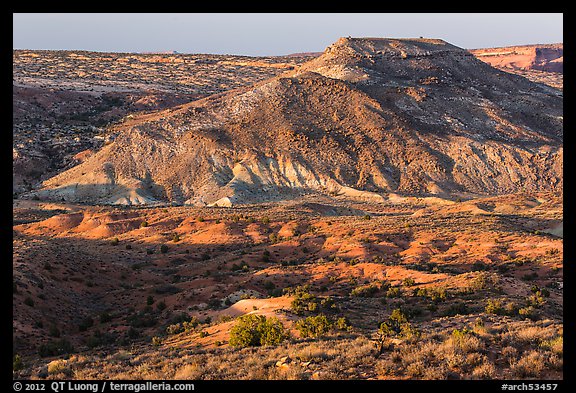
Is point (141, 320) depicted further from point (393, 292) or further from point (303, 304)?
point (393, 292)

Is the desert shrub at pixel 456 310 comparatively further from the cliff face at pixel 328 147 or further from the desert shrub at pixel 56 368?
the cliff face at pixel 328 147

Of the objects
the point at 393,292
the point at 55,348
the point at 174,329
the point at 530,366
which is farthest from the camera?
the point at 393,292

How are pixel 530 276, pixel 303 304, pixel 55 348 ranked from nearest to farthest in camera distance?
pixel 55 348 < pixel 303 304 < pixel 530 276

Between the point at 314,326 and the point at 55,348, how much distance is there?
916 cm

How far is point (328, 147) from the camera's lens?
63.2 metres

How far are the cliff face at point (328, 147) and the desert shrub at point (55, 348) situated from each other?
112ft

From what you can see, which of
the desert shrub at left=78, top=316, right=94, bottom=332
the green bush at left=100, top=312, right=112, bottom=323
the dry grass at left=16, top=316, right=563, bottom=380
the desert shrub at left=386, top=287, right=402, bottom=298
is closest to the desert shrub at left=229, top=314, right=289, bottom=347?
the dry grass at left=16, top=316, right=563, bottom=380

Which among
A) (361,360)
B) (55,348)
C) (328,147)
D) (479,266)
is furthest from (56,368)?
(328,147)

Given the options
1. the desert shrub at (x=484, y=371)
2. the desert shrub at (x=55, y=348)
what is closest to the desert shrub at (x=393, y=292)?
the desert shrub at (x=484, y=371)

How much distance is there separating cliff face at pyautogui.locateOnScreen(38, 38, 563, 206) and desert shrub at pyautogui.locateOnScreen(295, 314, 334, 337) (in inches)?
1444

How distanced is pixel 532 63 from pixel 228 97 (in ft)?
497

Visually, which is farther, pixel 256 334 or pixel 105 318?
pixel 105 318

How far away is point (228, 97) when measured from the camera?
71.7m

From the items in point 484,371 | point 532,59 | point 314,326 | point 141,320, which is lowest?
point 141,320
